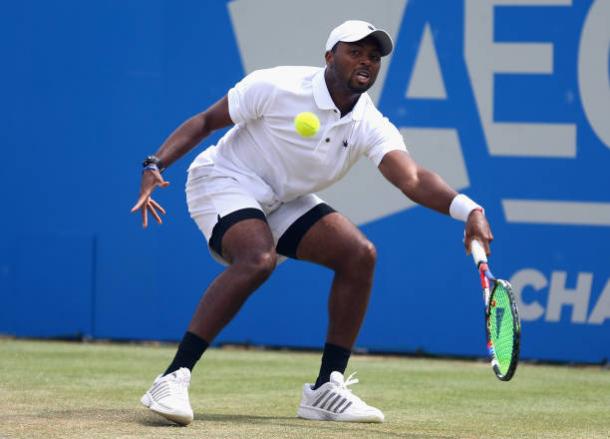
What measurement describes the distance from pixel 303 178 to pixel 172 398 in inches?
39.9

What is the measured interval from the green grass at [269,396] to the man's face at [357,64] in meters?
1.24

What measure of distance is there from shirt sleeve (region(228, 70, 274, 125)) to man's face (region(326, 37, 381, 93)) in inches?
10.8

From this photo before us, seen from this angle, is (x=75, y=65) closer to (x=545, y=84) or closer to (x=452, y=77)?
(x=452, y=77)

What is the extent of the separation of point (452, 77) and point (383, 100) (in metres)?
0.44

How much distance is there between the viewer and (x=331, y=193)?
25.9 ft

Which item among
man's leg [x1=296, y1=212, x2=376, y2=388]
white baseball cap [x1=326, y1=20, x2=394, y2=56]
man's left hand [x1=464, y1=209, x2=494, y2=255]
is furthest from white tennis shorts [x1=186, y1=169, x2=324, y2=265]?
man's left hand [x1=464, y1=209, x2=494, y2=255]

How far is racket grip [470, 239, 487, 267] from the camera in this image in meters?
4.25

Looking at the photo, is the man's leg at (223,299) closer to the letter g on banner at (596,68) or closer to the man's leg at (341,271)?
the man's leg at (341,271)

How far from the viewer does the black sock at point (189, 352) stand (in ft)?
14.8

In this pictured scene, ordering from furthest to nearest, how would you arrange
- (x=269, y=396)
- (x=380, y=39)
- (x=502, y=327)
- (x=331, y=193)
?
(x=331, y=193), (x=269, y=396), (x=380, y=39), (x=502, y=327)

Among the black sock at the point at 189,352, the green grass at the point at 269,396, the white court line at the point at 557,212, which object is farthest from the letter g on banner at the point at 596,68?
the black sock at the point at 189,352

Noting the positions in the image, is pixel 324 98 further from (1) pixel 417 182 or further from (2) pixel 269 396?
(2) pixel 269 396

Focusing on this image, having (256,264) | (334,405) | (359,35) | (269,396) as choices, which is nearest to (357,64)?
(359,35)

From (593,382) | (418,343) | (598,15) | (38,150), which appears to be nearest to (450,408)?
(593,382)
